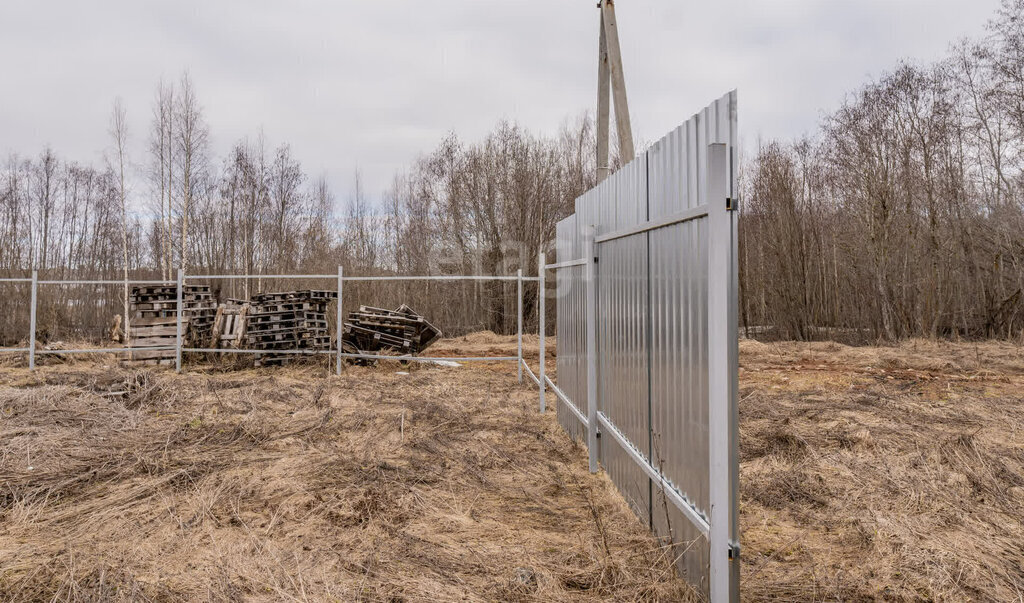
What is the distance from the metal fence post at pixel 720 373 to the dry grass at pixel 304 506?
24.7 inches

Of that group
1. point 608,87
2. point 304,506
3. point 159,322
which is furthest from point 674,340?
point 159,322

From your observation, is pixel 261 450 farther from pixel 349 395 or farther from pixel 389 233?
pixel 389 233

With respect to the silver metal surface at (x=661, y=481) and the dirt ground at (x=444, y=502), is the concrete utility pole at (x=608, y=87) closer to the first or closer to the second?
the dirt ground at (x=444, y=502)

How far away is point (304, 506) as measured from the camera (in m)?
4.78

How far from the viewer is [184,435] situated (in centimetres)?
691

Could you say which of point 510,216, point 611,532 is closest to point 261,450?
point 611,532

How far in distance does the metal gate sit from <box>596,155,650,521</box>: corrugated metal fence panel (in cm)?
1

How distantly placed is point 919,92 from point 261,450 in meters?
23.1

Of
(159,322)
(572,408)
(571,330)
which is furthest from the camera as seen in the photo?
(159,322)

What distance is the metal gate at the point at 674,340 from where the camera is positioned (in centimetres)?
265

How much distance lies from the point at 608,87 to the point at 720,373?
26.3 ft

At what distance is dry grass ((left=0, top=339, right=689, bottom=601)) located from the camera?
11.4ft

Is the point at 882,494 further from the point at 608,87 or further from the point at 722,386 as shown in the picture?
the point at 608,87

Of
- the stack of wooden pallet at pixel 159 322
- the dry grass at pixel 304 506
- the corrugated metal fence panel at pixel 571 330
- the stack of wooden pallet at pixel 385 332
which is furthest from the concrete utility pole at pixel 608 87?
the stack of wooden pallet at pixel 159 322
